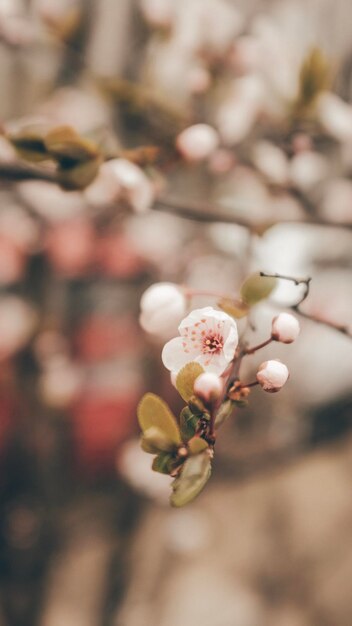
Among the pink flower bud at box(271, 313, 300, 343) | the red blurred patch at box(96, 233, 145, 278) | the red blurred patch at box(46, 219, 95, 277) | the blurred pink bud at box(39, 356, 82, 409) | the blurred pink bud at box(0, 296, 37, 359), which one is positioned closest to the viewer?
the pink flower bud at box(271, 313, 300, 343)

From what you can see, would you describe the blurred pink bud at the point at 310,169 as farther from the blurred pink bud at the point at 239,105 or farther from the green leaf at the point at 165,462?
the green leaf at the point at 165,462

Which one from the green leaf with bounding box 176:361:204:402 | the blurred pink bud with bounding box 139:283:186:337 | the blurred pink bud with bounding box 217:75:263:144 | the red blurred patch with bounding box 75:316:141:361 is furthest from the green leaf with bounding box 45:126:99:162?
the red blurred patch with bounding box 75:316:141:361

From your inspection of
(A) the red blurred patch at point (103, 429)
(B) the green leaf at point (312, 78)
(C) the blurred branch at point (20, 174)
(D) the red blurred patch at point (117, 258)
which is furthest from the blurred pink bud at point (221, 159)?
(A) the red blurred patch at point (103, 429)

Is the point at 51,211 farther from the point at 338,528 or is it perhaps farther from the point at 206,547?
the point at 338,528

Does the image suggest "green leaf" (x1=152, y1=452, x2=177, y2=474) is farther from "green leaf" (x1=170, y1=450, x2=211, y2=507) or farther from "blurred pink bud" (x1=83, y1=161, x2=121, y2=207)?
"blurred pink bud" (x1=83, y1=161, x2=121, y2=207)

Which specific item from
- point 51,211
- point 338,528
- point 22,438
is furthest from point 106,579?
point 51,211

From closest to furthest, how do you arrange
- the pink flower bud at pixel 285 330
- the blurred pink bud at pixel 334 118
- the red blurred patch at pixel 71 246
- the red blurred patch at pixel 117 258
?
the pink flower bud at pixel 285 330, the blurred pink bud at pixel 334 118, the red blurred patch at pixel 71 246, the red blurred patch at pixel 117 258

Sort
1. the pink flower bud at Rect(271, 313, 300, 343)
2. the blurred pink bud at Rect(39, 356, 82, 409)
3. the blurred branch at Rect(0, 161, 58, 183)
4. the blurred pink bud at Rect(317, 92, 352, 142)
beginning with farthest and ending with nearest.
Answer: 1. the blurred pink bud at Rect(39, 356, 82, 409)
2. the blurred pink bud at Rect(317, 92, 352, 142)
3. the blurred branch at Rect(0, 161, 58, 183)
4. the pink flower bud at Rect(271, 313, 300, 343)
